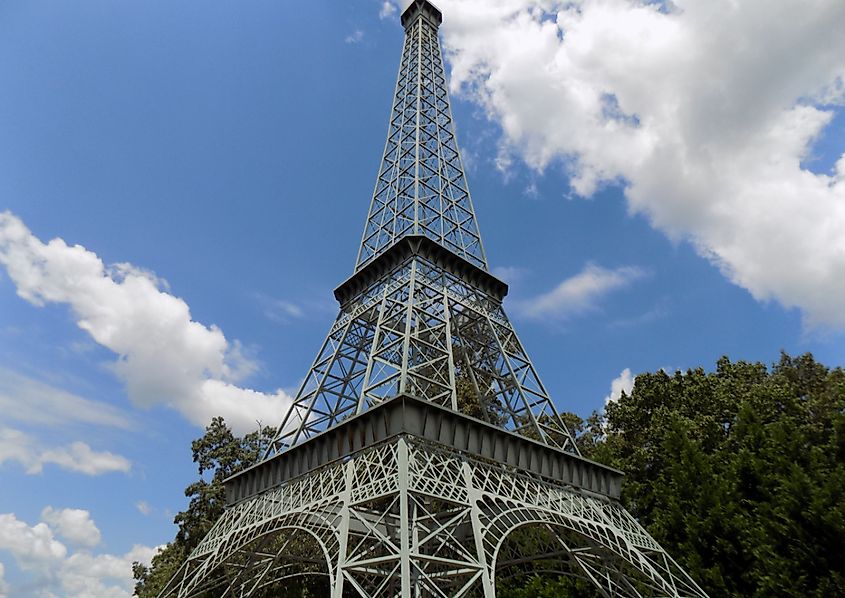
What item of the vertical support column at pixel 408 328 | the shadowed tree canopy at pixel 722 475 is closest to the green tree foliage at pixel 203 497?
the shadowed tree canopy at pixel 722 475

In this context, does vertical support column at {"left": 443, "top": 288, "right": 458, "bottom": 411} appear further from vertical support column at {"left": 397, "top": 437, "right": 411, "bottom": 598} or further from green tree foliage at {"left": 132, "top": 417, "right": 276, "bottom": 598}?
green tree foliage at {"left": 132, "top": 417, "right": 276, "bottom": 598}

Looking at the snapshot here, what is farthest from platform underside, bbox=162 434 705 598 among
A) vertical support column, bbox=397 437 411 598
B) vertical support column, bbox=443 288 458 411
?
vertical support column, bbox=443 288 458 411

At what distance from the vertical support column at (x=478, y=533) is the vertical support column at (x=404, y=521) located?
185 centimetres

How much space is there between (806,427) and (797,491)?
759 cm

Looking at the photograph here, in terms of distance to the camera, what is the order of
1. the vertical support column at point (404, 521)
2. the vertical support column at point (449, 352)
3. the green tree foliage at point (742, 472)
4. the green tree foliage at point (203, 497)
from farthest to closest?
the green tree foliage at point (203, 497) → the green tree foliage at point (742, 472) → the vertical support column at point (449, 352) → the vertical support column at point (404, 521)

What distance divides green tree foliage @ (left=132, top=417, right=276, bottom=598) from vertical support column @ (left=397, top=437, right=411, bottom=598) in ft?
65.9

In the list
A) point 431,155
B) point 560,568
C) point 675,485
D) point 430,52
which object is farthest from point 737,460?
point 430,52

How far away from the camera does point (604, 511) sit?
73.0ft

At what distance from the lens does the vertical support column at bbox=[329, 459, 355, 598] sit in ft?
45.3

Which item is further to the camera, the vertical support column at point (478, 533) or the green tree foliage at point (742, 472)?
the green tree foliage at point (742, 472)

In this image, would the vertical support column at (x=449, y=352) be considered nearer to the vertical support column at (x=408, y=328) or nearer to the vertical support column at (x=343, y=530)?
the vertical support column at (x=408, y=328)

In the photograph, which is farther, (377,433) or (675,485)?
(675,485)

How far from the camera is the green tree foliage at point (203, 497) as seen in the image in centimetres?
3209

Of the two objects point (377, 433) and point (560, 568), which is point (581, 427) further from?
point (377, 433)
